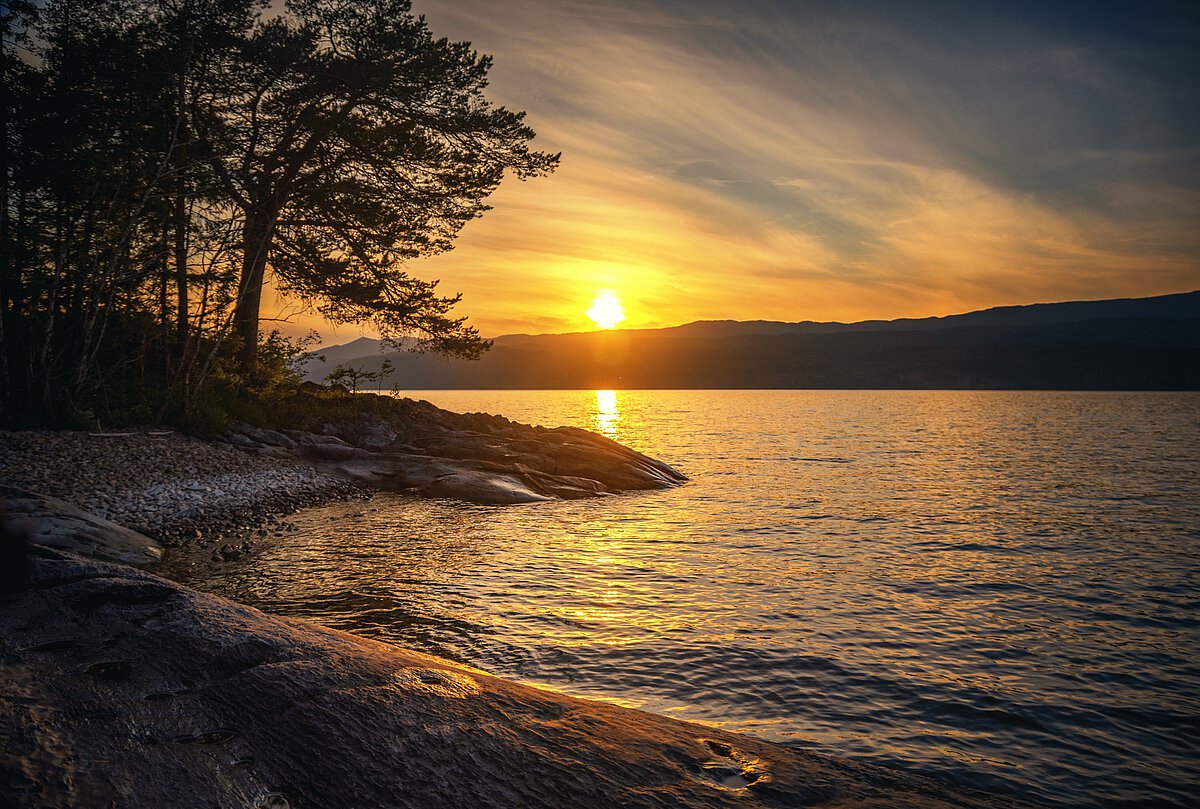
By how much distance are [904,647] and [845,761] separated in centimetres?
437

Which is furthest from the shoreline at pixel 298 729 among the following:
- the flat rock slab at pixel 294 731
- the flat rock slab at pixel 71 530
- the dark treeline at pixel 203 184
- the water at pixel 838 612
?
the dark treeline at pixel 203 184

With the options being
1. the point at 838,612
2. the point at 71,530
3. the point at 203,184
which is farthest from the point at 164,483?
the point at 838,612

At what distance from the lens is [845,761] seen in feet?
17.6

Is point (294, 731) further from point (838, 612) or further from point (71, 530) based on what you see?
point (71, 530)

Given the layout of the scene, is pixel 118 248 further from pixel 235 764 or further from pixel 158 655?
pixel 235 764

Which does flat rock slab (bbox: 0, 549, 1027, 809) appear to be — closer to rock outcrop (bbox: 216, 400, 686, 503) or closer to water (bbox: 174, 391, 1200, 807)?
water (bbox: 174, 391, 1200, 807)

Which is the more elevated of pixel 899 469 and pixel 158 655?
pixel 158 655

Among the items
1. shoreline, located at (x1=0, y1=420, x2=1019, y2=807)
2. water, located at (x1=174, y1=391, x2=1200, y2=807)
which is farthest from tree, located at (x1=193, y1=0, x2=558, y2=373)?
shoreline, located at (x1=0, y1=420, x2=1019, y2=807)

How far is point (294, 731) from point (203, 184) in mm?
22016

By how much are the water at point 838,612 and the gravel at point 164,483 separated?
5.50 feet

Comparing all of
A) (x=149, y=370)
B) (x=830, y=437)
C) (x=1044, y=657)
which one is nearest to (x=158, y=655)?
(x=1044, y=657)

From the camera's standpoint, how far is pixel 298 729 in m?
3.86

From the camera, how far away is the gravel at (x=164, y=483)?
14.0 meters

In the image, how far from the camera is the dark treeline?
56.9 ft
